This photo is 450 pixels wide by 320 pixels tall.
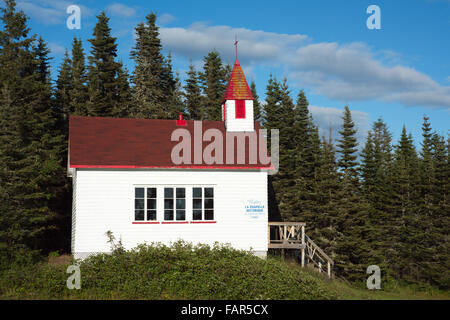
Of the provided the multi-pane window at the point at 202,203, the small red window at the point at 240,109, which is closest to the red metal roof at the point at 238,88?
the small red window at the point at 240,109

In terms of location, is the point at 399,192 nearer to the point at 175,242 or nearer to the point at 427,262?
the point at 427,262

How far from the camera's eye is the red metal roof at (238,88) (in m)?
26.4

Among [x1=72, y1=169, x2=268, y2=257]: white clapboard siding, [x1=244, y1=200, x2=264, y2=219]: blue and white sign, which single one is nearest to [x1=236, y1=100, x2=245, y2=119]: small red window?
[x1=72, y1=169, x2=268, y2=257]: white clapboard siding

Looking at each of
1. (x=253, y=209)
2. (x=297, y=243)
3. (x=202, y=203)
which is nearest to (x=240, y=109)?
(x=253, y=209)

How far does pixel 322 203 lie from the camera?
118ft

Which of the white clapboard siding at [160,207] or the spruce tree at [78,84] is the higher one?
the spruce tree at [78,84]

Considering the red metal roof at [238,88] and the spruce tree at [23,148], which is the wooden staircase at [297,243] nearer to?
the red metal roof at [238,88]

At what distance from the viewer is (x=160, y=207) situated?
21828mm

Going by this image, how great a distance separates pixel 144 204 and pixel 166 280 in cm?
497

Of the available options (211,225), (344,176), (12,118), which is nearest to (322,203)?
(344,176)

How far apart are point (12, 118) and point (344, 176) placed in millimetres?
25424

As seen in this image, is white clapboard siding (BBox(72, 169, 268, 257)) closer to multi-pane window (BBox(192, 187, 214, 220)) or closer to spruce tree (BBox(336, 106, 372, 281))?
multi-pane window (BBox(192, 187, 214, 220))

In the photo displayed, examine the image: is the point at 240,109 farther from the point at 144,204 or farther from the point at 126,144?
the point at 144,204

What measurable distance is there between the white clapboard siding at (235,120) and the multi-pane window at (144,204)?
267 inches
